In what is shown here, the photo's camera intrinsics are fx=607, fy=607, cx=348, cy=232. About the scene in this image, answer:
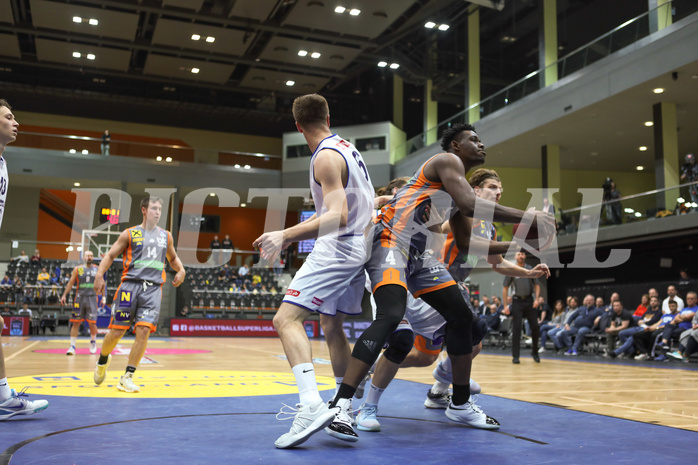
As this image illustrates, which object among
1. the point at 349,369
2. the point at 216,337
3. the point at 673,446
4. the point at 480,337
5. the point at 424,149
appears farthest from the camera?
the point at 424,149

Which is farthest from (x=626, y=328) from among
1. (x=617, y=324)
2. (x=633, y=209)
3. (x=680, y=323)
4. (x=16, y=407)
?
(x=16, y=407)

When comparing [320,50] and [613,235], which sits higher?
[320,50]

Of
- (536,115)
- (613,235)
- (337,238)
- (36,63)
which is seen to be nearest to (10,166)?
(36,63)

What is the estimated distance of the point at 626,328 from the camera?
1303 centimetres

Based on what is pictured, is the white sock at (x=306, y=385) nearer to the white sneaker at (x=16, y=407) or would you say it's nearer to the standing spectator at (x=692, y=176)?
the white sneaker at (x=16, y=407)

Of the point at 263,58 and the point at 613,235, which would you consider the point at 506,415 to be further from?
the point at 263,58

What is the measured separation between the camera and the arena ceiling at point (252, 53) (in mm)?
22328

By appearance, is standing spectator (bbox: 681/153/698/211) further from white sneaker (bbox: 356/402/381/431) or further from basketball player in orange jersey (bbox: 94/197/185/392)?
white sneaker (bbox: 356/402/381/431)

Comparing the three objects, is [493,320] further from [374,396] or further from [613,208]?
[374,396]

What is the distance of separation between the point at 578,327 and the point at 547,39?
432 inches

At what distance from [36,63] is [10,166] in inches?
205

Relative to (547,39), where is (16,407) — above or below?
below

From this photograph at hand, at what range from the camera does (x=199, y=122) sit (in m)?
34.4

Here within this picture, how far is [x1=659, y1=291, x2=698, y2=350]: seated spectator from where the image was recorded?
11.5 m
